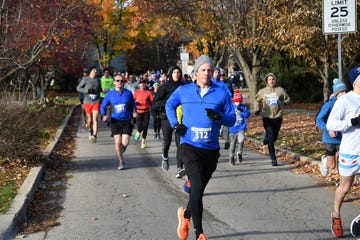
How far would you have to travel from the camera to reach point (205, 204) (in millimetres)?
8070

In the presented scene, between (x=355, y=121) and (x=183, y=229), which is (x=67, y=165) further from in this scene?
(x=355, y=121)

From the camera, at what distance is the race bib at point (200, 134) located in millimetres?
6051

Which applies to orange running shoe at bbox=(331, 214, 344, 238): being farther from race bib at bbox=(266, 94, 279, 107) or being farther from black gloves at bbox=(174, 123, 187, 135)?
race bib at bbox=(266, 94, 279, 107)

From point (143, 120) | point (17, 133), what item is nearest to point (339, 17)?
point (17, 133)

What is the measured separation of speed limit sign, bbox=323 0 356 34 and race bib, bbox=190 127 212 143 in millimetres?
4515

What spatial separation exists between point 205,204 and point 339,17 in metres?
4.04

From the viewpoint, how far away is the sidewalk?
6.62m

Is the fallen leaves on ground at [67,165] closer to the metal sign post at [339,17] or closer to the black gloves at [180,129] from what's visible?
the black gloves at [180,129]

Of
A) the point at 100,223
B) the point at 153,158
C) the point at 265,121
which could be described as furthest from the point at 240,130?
the point at 100,223

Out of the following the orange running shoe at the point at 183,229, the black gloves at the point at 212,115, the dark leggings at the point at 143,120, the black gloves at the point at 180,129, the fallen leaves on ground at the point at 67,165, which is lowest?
the fallen leaves on ground at the point at 67,165

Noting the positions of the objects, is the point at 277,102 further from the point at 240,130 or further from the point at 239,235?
the point at 239,235

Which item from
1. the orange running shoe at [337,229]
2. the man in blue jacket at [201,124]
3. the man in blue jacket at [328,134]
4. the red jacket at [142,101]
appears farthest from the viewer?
the red jacket at [142,101]

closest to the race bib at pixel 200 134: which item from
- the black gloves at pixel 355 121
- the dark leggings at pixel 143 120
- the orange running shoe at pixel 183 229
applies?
the orange running shoe at pixel 183 229

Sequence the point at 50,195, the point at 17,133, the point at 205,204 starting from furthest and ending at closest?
1. the point at 17,133
2. the point at 50,195
3. the point at 205,204
